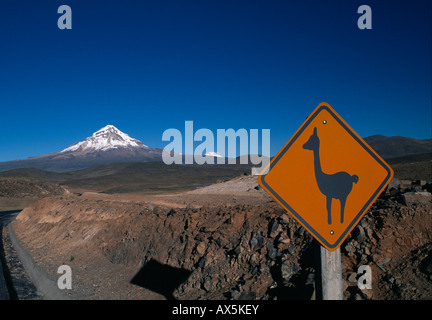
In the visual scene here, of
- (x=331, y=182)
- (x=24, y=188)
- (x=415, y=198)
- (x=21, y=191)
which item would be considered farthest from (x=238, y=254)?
(x=24, y=188)

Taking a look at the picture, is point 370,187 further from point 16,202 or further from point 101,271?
point 16,202

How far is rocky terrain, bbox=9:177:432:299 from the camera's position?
610 cm

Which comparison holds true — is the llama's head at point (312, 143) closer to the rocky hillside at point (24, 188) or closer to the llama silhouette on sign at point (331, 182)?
the llama silhouette on sign at point (331, 182)

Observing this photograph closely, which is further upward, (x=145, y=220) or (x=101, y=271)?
(x=145, y=220)

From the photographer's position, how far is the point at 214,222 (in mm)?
9836

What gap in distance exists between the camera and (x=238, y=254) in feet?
26.9

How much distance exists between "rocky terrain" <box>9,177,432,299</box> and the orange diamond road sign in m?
1.04

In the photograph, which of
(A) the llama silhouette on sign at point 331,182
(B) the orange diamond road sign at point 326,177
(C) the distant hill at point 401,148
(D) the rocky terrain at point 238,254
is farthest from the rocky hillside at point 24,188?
(C) the distant hill at point 401,148

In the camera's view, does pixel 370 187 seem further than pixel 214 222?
No

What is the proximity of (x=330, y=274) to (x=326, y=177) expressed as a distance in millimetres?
797

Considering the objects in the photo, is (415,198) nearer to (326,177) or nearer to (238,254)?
(238,254)
